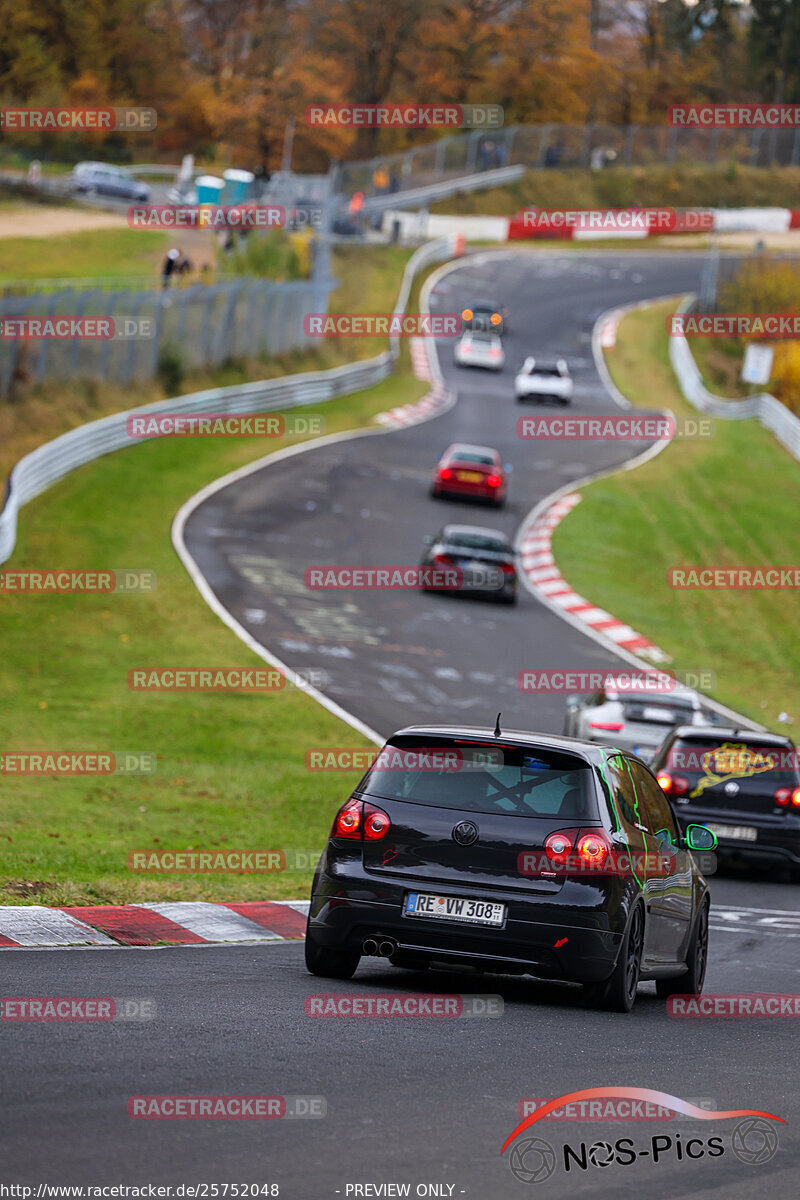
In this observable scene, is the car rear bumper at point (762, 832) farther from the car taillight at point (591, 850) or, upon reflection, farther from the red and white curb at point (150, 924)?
the car taillight at point (591, 850)

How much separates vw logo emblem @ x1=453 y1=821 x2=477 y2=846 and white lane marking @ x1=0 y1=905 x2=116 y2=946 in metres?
2.34

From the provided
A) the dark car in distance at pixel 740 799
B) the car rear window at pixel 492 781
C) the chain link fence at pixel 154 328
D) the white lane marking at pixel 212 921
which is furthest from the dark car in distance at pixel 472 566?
the car rear window at pixel 492 781

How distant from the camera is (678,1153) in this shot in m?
6.34

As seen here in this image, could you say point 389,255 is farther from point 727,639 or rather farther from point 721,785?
point 721,785

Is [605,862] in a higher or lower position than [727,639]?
higher

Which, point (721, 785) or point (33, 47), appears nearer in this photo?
point (721, 785)

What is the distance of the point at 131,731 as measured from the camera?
20.4 metres

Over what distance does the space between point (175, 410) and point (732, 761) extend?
28.2 metres

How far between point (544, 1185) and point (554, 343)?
66371mm

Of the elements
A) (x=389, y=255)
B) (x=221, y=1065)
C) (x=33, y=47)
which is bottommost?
(x=221, y=1065)

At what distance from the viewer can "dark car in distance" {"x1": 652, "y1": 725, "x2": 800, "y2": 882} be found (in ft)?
57.3

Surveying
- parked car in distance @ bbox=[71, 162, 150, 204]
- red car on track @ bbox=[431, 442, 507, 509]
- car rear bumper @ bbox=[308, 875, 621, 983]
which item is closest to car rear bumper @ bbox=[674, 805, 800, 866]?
car rear bumper @ bbox=[308, 875, 621, 983]

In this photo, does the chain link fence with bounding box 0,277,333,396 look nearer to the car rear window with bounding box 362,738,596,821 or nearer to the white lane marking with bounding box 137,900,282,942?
the white lane marking with bounding box 137,900,282,942

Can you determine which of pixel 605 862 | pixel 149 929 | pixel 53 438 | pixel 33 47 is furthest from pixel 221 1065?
pixel 33 47
